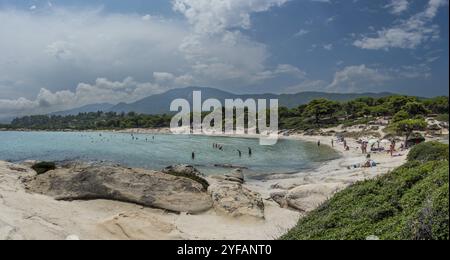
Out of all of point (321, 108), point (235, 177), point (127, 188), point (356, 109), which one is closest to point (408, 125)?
point (235, 177)

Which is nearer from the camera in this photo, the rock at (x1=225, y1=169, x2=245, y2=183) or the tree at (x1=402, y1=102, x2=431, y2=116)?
the rock at (x1=225, y1=169, x2=245, y2=183)

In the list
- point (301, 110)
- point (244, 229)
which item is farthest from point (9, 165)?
point (301, 110)

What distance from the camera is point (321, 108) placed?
10262cm

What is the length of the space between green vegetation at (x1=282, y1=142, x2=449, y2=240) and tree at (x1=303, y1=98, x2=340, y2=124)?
9454cm

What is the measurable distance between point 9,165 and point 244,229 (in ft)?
50.2

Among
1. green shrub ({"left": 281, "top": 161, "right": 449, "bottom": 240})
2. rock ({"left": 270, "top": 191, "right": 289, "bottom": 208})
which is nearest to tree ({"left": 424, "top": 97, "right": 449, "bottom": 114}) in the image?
rock ({"left": 270, "top": 191, "right": 289, "bottom": 208})

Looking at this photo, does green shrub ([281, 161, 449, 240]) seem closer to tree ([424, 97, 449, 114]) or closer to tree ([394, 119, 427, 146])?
tree ([394, 119, 427, 146])

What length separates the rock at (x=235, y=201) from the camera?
52.7 ft

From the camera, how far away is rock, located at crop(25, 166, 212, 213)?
1636 centimetres

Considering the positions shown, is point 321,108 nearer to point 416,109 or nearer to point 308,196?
point 416,109

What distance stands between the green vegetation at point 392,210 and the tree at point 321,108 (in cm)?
9454

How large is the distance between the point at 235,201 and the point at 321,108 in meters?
90.5

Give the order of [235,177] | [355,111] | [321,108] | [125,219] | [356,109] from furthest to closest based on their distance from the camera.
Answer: [321,108], [356,109], [355,111], [235,177], [125,219]
